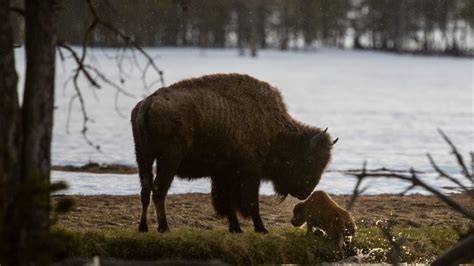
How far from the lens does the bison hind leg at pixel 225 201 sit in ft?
34.9

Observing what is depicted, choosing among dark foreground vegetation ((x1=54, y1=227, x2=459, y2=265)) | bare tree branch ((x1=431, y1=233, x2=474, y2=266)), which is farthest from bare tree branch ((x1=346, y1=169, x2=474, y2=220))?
dark foreground vegetation ((x1=54, y1=227, x2=459, y2=265))

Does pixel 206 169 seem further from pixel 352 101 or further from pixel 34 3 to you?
pixel 352 101

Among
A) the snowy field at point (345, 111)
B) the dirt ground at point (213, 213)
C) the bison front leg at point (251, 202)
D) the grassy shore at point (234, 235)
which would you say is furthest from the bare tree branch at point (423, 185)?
the dirt ground at point (213, 213)

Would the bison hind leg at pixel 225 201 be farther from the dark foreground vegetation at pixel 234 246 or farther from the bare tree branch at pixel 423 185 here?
the bare tree branch at pixel 423 185

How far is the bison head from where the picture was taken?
11000mm

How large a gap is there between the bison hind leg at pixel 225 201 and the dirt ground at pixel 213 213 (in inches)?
11.0

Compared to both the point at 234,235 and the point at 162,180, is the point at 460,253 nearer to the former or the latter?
the point at 234,235

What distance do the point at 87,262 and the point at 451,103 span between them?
28.0 metres

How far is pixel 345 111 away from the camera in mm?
30844

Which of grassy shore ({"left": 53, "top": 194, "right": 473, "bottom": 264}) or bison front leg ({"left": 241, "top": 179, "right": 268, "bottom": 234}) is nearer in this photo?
grassy shore ({"left": 53, "top": 194, "right": 473, "bottom": 264})

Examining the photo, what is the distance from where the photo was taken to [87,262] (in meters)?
7.76

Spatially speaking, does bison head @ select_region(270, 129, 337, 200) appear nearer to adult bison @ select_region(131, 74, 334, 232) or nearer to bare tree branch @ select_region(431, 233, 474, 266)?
adult bison @ select_region(131, 74, 334, 232)

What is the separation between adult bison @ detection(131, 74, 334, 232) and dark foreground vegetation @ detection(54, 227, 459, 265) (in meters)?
0.44

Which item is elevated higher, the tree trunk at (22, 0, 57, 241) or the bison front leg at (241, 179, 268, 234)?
the tree trunk at (22, 0, 57, 241)
